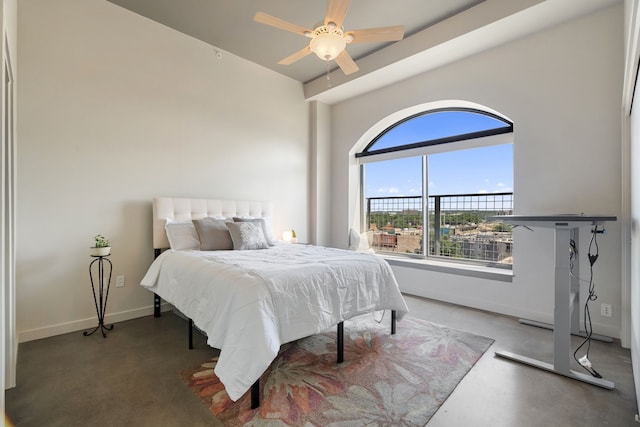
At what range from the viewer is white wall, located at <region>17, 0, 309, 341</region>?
2668 millimetres

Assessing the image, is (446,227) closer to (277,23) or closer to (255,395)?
(277,23)

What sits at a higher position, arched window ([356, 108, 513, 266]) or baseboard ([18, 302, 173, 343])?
arched window ([356, 108, 513, 266])

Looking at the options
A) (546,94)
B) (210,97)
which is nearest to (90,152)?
(210,97)

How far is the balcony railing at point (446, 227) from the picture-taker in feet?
12.5

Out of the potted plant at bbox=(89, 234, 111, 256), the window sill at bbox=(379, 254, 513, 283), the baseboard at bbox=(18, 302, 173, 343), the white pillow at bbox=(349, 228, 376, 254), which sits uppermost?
the potted plant at bbox=(89, 234, 111, 256)

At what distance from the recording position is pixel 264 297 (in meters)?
1.72

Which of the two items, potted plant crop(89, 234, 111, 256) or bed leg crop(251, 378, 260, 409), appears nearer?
bed leg crop(251, 378, 260, 409)

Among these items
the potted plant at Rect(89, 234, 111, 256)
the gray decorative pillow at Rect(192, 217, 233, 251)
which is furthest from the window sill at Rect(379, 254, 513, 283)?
the potted plant at Rect(89, 234, 111, 256)

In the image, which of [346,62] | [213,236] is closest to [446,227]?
[346,62]

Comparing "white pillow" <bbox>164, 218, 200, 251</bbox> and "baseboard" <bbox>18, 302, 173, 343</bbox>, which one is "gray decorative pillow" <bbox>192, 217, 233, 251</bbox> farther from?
"baseboard" <bbox>18, 302, 173, 343</bbox>

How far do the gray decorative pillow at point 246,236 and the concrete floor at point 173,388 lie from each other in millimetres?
957

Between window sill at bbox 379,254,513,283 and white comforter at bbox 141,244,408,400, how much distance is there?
135 centimetres

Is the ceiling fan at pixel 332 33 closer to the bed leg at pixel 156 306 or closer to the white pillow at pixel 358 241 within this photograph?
the white pillow at pixel 358 241

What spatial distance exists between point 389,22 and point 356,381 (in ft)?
11.7
